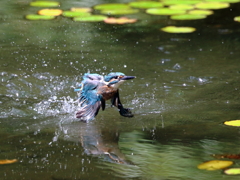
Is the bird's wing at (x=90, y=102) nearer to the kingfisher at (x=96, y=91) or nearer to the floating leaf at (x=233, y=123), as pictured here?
the kingfisher at (x=96, y=91)

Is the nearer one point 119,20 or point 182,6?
point 119,20

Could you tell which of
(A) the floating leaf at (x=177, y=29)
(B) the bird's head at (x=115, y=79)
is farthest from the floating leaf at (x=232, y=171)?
(A) the floating leaf at (x=177, y=29)

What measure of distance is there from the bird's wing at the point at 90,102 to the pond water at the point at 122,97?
0.42 feet

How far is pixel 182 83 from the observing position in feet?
13.7

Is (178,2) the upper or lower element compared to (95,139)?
upper

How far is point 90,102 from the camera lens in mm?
3021

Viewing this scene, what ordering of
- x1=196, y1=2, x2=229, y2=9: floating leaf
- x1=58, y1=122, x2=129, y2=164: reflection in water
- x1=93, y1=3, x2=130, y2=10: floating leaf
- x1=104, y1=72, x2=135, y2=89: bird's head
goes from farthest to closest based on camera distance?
x1=196, y1=2, x2=229, y2=9: floating leaf, x1=93, y1=3, x2=130, y2=10: floating leaf, x1=104, y1=72, x2=135, y2=89: bird's head, x1=58, y1=122, x2=129, y2=164: reflection in water

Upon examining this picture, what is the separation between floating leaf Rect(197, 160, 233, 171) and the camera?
7.93 ft

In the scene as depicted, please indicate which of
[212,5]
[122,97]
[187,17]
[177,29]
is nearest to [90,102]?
[122,97]

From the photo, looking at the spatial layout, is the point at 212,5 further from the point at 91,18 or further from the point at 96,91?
the point at 96,91

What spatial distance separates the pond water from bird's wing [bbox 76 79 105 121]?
0.13 metres

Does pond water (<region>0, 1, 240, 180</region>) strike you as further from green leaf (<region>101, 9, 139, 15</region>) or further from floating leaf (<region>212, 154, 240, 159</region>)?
green leaf (<region>101, 9, 139, 15</region>)

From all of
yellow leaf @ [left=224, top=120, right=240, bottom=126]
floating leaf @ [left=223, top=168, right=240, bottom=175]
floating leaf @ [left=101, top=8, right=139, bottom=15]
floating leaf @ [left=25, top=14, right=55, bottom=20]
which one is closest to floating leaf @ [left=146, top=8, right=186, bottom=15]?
floating leaf @ [left=101, top=8, right=139, bottom=15]

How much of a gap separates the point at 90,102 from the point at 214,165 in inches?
38.7
